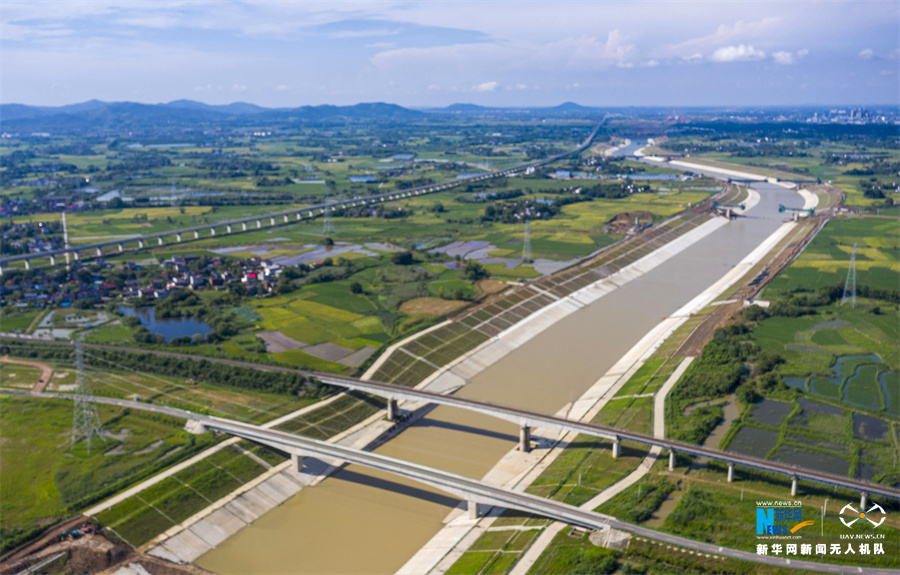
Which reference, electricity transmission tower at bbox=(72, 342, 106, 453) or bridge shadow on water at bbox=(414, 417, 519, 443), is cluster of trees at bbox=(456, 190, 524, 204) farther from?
electricity transmission tower at bbox=(72, 342, 106, 453)

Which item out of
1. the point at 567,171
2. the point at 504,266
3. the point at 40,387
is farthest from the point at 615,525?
the point at 567,171

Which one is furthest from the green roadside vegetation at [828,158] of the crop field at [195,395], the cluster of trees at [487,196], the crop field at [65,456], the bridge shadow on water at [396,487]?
the crop field at [65,456]

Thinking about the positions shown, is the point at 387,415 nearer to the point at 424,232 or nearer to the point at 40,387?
the point at 40,387

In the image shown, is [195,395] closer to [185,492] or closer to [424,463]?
[185,492]

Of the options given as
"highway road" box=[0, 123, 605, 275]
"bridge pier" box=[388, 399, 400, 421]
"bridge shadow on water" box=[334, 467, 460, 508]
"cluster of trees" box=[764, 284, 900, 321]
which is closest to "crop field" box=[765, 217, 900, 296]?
"cluster of trees" box=[764, 284, 900, 321]

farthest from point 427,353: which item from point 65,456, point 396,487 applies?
point 65,456

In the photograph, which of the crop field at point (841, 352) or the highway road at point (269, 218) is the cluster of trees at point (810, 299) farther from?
the highway road at point (269, 218)
